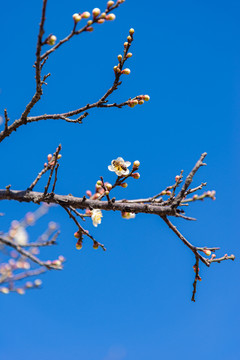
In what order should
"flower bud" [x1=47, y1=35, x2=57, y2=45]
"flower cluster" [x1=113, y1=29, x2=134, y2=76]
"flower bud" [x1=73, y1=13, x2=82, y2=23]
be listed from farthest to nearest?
"flower cluster" [x1=113, y1=29, x2=134, y2=76], "flower bud" [x1=73, y1=13, x2=82, y2=23], "flower bud" [x1=47, y1=35, x2=57, y2=45]

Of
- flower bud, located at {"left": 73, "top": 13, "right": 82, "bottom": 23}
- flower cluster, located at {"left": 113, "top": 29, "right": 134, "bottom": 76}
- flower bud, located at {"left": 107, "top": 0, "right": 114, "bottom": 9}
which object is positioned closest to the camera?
flower bud, located at {"left": 73, "top": 13, "right": 82, "bottom": 23}

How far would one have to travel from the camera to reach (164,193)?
14.5 ft

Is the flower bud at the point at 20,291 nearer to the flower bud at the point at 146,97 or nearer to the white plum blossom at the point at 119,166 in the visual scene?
the white plum blossom at the point at 119,166

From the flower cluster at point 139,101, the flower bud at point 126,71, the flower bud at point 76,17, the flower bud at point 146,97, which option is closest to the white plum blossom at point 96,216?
the flower cluster at point 139,101

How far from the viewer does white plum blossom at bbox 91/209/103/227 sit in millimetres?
4324

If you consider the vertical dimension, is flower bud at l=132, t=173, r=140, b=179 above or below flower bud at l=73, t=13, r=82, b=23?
below

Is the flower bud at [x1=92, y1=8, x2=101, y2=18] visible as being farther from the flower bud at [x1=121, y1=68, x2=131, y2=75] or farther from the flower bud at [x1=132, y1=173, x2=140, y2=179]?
the flower bud at [x1=132, y1=173, x2=140, y2=179]

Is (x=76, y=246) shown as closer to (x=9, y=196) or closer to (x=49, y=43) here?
(x=9, y=196)

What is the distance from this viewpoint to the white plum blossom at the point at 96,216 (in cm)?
432

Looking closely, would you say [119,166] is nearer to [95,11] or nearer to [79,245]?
[79,245]

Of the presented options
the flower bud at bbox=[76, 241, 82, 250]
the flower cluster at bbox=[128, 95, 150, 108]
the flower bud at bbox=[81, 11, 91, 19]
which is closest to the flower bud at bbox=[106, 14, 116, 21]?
the flower bud at bbox=[81, 11, 91, 19]

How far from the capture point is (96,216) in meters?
4.38

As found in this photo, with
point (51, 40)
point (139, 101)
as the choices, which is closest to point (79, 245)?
point (139, 101)

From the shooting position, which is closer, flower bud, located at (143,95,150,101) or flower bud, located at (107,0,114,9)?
flower bud, located at (107,0,114,9)
